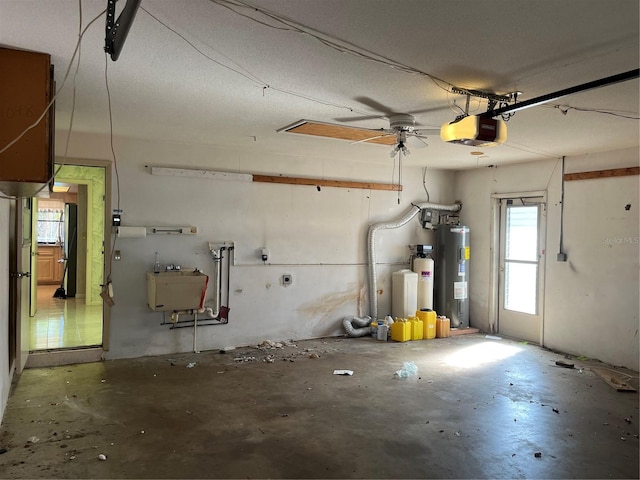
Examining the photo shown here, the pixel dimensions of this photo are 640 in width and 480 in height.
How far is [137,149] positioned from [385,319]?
3861mm

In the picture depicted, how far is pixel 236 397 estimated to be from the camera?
399 cm

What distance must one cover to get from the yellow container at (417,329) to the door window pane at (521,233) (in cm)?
160

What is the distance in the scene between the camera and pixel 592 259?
5434 mm

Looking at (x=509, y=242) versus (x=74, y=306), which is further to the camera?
(x=74, y=306)

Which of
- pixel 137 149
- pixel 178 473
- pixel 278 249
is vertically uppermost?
pixel 137 149

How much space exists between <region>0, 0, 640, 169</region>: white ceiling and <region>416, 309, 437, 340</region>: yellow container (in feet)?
9.39

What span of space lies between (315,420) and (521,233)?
4300 mm

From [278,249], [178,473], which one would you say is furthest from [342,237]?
[178,473]

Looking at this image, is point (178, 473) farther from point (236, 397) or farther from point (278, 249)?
point (278, 249)

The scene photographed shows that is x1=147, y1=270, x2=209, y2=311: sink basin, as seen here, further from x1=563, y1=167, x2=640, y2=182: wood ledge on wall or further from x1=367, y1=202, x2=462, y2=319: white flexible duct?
x1=563, y1=167, x2=640, y2=182: wood ledge on wall

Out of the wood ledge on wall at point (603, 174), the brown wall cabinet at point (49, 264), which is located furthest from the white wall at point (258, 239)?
the brown wall cabinet at point (49, 264)

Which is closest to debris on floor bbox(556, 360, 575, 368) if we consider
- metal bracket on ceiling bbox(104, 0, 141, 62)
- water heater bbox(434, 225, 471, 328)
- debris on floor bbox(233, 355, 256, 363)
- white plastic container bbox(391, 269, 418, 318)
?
water heater bbox(434, 225, 471, 328)

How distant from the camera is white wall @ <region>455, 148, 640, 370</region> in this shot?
5070 millimetres

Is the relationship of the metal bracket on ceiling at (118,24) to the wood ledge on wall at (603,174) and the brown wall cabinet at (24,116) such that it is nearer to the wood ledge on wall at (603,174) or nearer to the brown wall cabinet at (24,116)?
the brown wall cabinet at (24,116)
